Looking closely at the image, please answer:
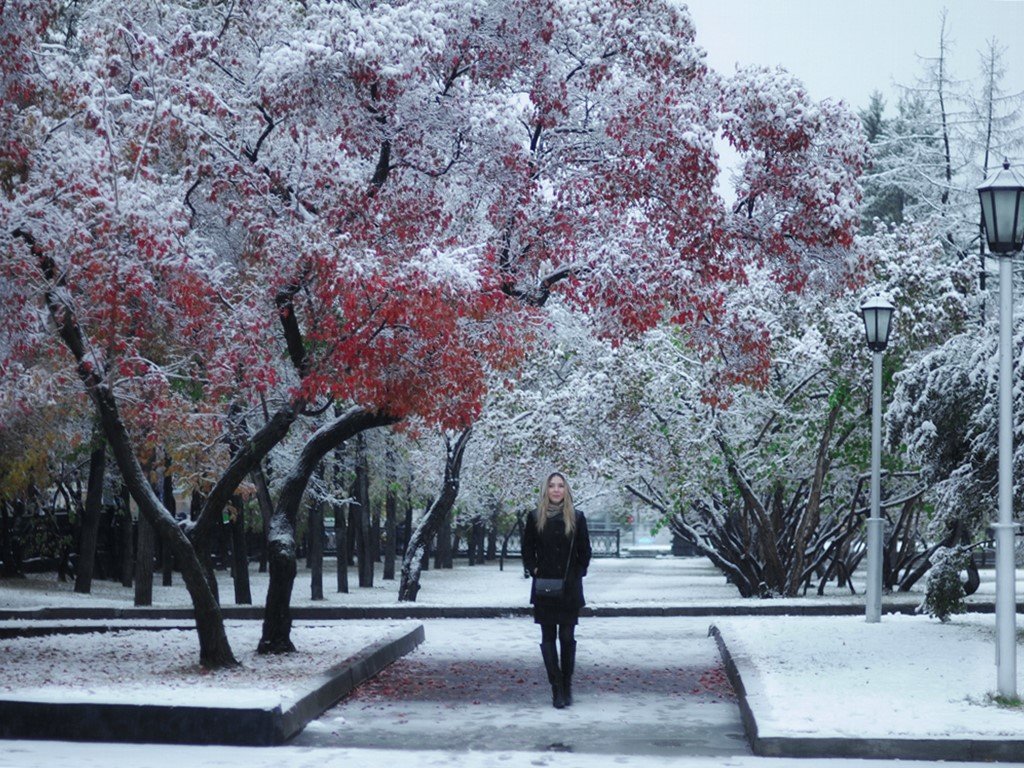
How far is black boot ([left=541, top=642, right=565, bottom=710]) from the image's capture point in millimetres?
12172

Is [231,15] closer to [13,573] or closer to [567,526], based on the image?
[567,526]

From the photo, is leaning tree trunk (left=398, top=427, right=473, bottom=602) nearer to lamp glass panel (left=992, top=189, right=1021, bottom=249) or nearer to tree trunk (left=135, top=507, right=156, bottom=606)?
tree trunk (left=135, top=507, right=156, bottom=606)

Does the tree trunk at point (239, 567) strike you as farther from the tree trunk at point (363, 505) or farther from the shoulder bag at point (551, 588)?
the shoulder bag at point (551, 588)

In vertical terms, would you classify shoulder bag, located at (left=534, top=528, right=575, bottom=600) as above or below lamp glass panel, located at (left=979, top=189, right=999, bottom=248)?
below

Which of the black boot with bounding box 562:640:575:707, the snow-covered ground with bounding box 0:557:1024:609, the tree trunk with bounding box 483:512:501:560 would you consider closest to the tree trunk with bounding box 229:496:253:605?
the snow-covered ground with bounding box 0:557:1024:609

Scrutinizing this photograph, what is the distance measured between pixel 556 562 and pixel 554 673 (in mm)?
906

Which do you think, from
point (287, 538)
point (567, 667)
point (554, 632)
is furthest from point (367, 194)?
point (567, 667)

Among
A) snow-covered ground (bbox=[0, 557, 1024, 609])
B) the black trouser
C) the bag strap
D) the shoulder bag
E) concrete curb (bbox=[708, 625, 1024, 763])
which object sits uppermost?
the bag strap

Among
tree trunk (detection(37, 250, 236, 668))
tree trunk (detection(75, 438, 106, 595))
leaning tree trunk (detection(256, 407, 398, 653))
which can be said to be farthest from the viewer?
tree trunk (detection(75, 438, 106, 595))

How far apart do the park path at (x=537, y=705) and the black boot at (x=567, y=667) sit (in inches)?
4.9

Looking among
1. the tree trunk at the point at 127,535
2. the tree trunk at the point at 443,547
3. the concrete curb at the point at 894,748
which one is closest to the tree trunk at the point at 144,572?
the tree trunk at the point at 127,535

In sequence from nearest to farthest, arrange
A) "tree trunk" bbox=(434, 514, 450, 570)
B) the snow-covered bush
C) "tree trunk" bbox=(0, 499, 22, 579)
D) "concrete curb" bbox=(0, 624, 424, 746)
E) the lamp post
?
"concrete curb" bbox=(0, 624, 424, 746) → the lamp post → the snow-covered bush → "tree trunk" bbox=(0, 499, 22, 579) → "tree trunk" bbox=(434, 514, 450, 570)

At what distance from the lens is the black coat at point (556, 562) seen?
1221 centimetres

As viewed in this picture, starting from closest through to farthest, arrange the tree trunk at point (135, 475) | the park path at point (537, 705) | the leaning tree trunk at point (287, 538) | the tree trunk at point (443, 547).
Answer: the park path at point (537, 705) < the tree trunk at point (135, 475) < the leaning tree trunk at point (287, 538) < the tree trunk at point (443, 547)
